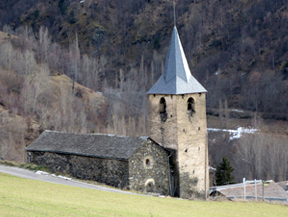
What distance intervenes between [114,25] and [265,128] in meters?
77.4

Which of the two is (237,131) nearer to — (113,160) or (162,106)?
(162,106)

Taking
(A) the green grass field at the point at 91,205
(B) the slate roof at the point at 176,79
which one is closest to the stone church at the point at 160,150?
(B) the slate roof at the point at 176,79

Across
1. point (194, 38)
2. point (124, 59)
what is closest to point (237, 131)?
point (194, 38)

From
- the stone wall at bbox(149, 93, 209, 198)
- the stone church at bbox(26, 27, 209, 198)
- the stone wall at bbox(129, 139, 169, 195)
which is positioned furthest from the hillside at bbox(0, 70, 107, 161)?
the stone wall at bbox(129, 139, 169, 195)

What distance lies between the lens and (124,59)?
119875 mm

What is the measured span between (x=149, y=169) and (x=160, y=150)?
144 centimetres

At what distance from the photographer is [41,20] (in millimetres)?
138000

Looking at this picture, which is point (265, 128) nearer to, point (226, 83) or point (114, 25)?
point (226, 83)

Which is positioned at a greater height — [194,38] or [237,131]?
[194,38]

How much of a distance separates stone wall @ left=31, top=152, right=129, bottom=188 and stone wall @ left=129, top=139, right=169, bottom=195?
1.73 feet

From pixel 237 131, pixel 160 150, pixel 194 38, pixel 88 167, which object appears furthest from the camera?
pixel 194 38

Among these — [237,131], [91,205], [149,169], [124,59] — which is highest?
[124,59]

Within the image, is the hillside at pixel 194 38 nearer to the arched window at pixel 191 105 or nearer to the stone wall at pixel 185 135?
the stone wall at pixel 185 135

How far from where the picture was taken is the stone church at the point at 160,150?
82.6 feet
